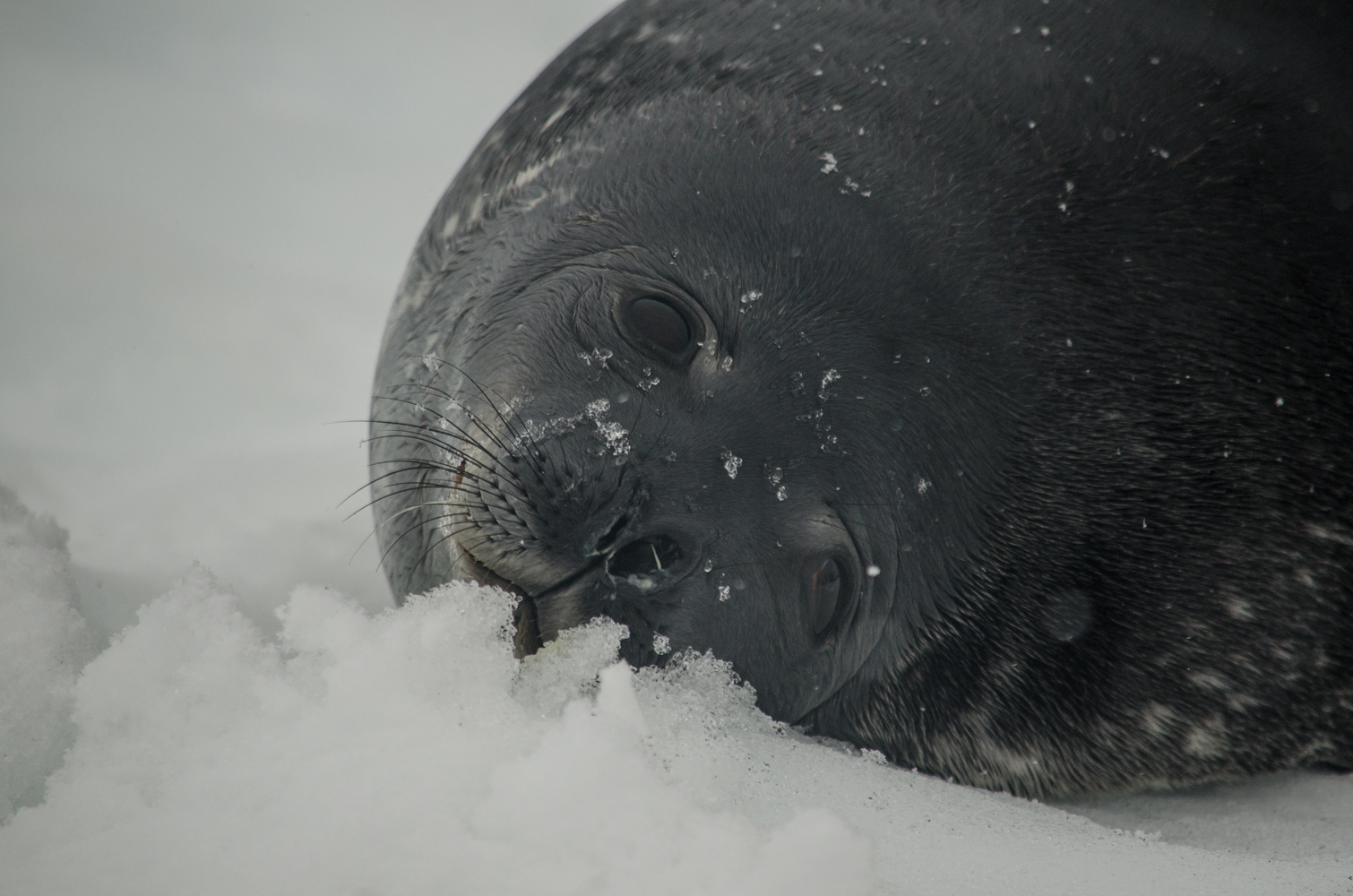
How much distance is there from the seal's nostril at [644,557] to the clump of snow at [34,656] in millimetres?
866

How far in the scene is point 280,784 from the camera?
1.34 m

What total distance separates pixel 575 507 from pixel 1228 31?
6.06 feet

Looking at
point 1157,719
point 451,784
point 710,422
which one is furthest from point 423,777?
point 1157,719

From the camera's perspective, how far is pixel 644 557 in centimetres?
168

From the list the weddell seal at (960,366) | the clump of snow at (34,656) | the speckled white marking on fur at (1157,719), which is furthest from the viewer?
the speckled white marking on fur at (1157,719)

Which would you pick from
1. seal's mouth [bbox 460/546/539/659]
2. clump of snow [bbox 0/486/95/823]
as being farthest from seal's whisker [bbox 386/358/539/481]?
clump of snow [bbox 0/486/95/823]

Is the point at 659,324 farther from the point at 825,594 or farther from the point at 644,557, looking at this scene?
the point at 825,594

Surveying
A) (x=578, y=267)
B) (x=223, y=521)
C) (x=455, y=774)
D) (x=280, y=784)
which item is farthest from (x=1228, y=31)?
(x=223, y=521)

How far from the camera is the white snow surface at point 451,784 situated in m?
1.24

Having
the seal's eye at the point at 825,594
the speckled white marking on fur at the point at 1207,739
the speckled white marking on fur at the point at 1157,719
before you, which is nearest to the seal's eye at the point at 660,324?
the seal's eye at the point at 825,594

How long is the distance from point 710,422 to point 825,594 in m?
0.42

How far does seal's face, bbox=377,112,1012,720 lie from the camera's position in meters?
1.69

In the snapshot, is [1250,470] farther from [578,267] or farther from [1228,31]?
[578,267]

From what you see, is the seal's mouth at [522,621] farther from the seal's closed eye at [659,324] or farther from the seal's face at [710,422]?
the seal's closed eye at [659,324]
